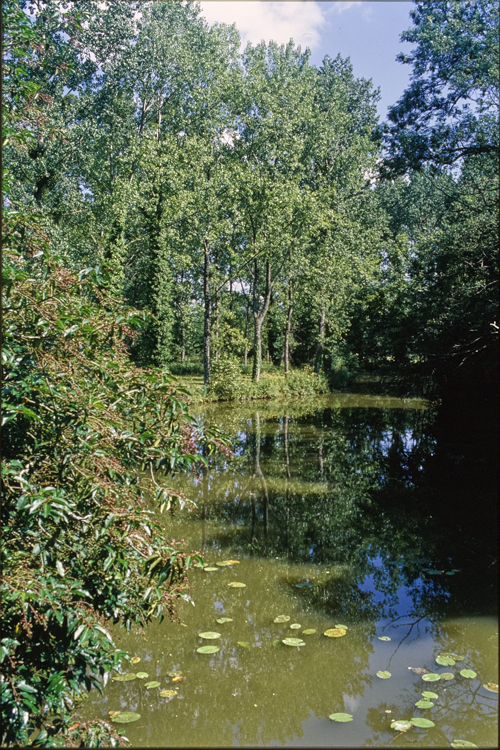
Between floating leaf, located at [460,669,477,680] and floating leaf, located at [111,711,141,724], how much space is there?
2.62m

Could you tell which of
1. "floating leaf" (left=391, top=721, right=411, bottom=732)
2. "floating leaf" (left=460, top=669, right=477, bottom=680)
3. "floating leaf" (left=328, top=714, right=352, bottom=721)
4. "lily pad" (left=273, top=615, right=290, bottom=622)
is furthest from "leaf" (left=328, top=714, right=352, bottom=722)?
"lily pad" (left=273, top=615, right=290, bottom=622)

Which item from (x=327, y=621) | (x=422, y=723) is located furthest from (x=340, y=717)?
(x=327, y=621)

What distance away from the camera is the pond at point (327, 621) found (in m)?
3.99

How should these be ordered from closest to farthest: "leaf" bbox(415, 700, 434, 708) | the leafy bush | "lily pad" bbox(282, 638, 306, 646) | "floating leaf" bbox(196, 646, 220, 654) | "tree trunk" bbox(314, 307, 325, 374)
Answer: the leafy bush < "leaf" bbox(415, 700, 434, 708) < "floating leaf" bbox(196, 646, 220, 654) < "lily pad" bbox(282, 638, 306, 646) < "tree trunk" bbox(314, 307, 325, 374)

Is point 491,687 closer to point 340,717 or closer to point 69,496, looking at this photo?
point 340,717

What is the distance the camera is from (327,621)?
18.2 feet

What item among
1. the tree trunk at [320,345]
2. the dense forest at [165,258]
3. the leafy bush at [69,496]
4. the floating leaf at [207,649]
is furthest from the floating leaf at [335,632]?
the tree trunk at [320,345]

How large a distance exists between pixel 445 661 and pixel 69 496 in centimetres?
357

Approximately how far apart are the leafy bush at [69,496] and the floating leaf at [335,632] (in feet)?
7.66

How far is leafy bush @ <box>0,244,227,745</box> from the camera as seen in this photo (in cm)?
293

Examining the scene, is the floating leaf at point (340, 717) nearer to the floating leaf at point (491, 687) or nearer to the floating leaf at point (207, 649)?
the floating leaf at point (491, 687)

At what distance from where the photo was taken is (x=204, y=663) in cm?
474

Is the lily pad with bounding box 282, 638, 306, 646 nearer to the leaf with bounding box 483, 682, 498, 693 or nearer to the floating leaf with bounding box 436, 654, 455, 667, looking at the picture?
the floating leaf with bounding box 436, 654, 455, 667

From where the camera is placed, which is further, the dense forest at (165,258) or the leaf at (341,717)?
the leaf at (341,717)
